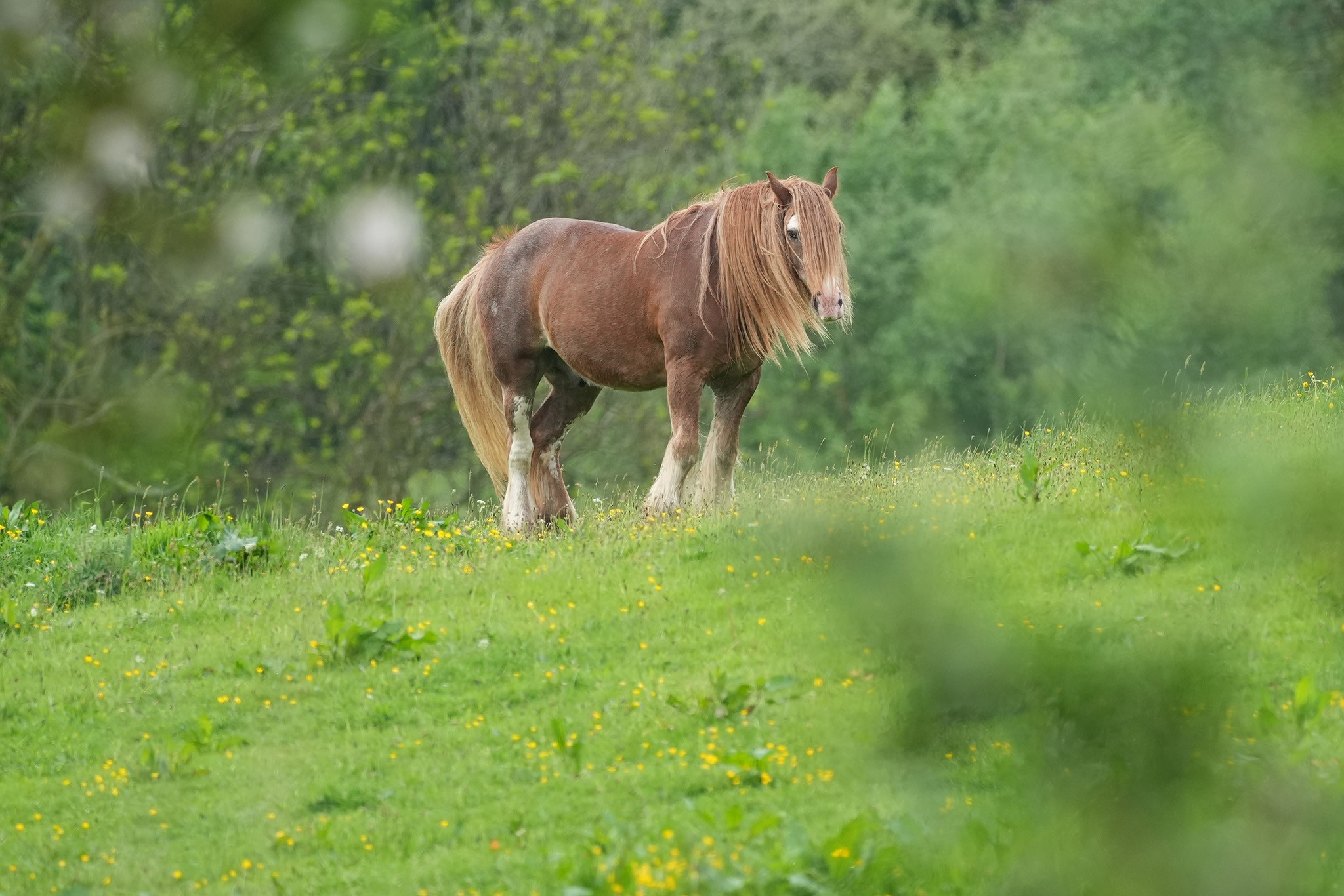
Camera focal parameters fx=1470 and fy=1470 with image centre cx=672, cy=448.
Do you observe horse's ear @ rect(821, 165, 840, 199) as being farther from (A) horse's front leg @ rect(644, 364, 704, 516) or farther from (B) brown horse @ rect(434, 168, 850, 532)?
(A) horse's front leg @ rect(644, 364, 704, 516)

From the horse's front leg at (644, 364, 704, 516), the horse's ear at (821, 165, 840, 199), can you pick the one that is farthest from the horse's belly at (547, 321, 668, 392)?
the horse's ear at (821, 165, 840, 199)

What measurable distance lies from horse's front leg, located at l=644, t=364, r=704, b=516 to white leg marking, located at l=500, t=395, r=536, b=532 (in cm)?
114

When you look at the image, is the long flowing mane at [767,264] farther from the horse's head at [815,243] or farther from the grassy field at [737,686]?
the grassy field at [737,686]

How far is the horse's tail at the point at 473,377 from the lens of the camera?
10555 mm

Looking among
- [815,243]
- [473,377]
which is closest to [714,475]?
[815,243]

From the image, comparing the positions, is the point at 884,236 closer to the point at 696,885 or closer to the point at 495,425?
the point at 495,425

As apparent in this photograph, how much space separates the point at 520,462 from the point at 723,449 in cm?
164

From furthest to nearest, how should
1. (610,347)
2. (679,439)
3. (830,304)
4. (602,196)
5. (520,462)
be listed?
1. (602,196)
2. (520,462)
3. (610,347)
4. (679,439)
5. (830,304)

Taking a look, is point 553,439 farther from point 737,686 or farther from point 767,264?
point 737,686

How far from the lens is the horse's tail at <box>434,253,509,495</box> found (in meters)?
10.6

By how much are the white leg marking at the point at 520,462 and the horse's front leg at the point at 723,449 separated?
4.46 feet

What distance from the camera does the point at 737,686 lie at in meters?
6.05

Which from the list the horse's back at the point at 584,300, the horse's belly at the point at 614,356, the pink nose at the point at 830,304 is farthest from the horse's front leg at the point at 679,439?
the pink nose at the point at 830,304

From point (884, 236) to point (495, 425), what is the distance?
12007 millimetres
